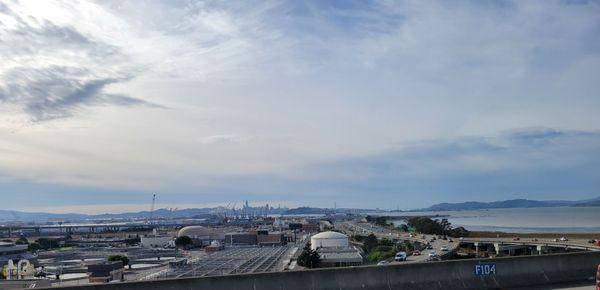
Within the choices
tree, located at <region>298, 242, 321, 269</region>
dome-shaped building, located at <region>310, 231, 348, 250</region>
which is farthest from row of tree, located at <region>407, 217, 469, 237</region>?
A: tree, located at <region>298, 242, 321, 269</region>

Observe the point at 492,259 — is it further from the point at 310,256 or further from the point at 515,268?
the point at 310,256

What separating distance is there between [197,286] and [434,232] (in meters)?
142

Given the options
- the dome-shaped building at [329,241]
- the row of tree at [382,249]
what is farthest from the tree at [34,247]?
the row of tree at [382,249]

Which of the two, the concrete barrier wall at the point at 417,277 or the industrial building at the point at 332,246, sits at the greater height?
the concrete barrier wall at the point at 417,277

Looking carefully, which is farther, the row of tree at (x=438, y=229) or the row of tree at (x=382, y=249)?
the row of tree at (x=438, y=229)

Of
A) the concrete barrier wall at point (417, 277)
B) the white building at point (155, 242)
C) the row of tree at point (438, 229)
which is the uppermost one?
the concrete barrier wall at point (417, 277)

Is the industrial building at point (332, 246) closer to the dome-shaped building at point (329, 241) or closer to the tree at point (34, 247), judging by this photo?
the dome-shaped building at point (329, 241)

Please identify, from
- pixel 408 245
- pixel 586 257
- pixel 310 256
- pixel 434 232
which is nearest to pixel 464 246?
pixel 408 245

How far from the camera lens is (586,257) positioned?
704 inches

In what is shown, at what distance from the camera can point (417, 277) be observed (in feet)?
49.7

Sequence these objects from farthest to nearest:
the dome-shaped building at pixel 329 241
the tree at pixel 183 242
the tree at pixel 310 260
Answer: the tree at pixel 183 242 → the dome-shaped building at pixel 329 241 → the tree at pixel 310 260

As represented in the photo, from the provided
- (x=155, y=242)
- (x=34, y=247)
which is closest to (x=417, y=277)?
(x=155, y=242)

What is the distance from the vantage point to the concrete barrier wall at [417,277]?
13.1 m

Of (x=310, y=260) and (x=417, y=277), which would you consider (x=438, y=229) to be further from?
(x=417, y=277)
